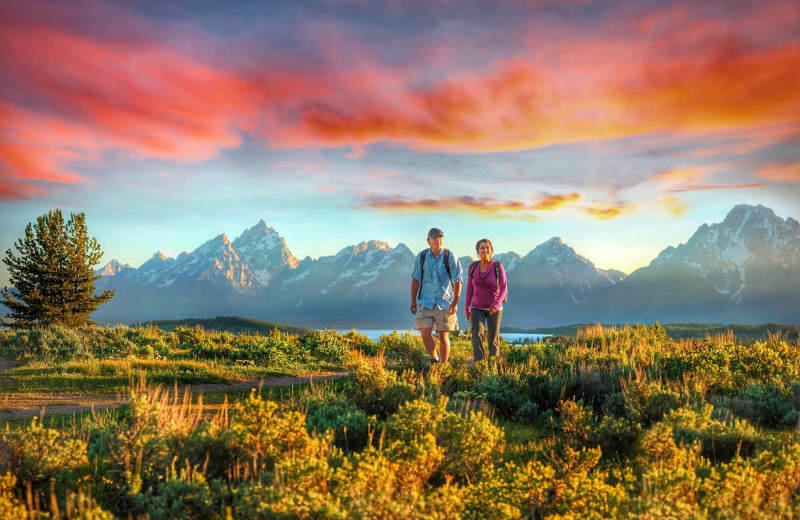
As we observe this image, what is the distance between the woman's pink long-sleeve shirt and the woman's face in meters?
0.18

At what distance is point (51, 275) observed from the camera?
34406mm

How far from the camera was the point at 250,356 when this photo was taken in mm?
15156

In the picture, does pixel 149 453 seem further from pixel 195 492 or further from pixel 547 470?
pixel 547 470

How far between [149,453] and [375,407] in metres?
3.32

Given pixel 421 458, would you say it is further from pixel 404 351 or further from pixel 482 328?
pixel 404 351

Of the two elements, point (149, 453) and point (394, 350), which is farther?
point (394, 350)

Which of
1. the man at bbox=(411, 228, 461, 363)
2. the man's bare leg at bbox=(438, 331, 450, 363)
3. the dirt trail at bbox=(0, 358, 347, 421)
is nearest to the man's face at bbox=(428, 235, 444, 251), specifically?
the man at bbox=(411, 228, 461, 363)

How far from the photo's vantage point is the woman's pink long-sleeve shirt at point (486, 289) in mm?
11312

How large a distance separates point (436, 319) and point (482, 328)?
1.17 m

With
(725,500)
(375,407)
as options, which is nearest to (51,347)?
(375,407)

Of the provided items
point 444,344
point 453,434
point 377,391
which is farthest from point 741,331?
point 453,434

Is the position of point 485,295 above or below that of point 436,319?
above

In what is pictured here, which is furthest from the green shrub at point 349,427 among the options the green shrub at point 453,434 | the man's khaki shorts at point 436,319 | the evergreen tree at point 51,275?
the evergreen tree at point 51,275

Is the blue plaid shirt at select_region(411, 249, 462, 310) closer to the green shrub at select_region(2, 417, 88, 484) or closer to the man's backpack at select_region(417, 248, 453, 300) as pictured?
the man's backpack at select_region(417, 248, 453, 300)
